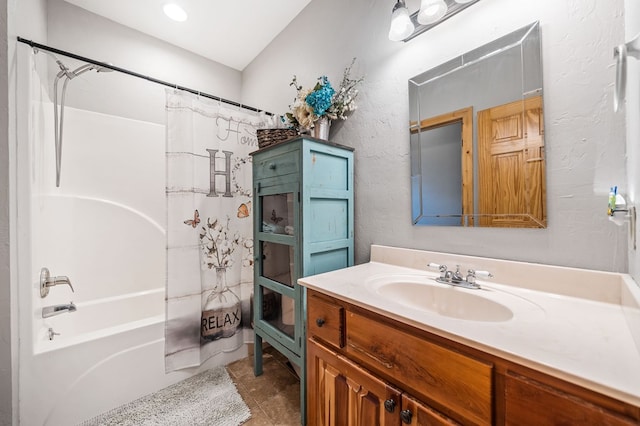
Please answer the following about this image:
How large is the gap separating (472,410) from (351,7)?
1960mm

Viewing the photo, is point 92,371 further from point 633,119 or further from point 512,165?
point 633,119

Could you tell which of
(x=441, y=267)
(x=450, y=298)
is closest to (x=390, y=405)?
(x=450, y=298)

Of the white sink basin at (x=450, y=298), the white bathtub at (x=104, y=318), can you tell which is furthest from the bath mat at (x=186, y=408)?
the white sink basin at (x=450, y=298)

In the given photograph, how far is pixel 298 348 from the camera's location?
4.19ft

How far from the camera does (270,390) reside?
1.51 metres

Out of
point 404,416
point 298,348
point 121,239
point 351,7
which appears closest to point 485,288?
point 404,416

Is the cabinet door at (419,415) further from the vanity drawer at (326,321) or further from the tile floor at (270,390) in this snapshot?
the tile floor at (270,390)

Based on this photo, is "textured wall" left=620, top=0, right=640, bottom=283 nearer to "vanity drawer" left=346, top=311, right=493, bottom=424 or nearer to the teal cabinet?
"vanity drawer" left=346, top=311, right=493, bottom=424

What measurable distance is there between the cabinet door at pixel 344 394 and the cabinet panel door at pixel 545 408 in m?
0.30

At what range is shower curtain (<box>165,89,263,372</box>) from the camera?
1.57m

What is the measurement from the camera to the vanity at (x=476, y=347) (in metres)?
0.47

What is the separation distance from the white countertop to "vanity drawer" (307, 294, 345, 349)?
0.19ft

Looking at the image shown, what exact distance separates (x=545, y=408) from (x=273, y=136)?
1495 millimetres

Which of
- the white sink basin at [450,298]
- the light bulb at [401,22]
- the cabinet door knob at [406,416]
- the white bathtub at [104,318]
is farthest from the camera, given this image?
the white bathtub at [104,318]
